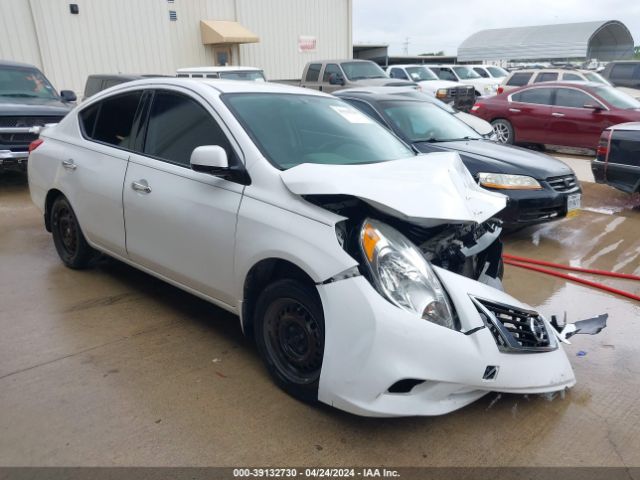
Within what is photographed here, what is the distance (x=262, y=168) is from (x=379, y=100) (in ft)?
13.2

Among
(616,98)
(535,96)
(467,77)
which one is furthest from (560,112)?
(467,77)

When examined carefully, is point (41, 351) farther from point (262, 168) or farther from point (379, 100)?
point (379, 100)

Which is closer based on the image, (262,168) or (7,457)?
(7,457)

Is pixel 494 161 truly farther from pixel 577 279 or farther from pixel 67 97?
pixel 67 97

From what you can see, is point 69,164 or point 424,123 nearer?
point 69,164

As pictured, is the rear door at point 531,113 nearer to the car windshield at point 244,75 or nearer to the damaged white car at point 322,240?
the car windshield at point 244,75

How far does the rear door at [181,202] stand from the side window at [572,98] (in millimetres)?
9483

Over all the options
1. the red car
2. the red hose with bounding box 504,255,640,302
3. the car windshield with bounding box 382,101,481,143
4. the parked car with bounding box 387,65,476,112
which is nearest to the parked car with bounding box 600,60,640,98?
the parked car with bounding box 387,65,476,112

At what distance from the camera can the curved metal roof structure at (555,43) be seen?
44.0 meters

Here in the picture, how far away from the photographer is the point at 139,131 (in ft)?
12.7

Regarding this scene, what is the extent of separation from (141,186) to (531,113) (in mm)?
9719

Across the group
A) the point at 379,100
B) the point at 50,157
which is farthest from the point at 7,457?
the point at 379,100

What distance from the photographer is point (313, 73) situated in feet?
49.5

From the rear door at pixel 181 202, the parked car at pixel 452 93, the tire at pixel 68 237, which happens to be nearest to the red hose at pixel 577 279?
the rear door at pixel 181 202
